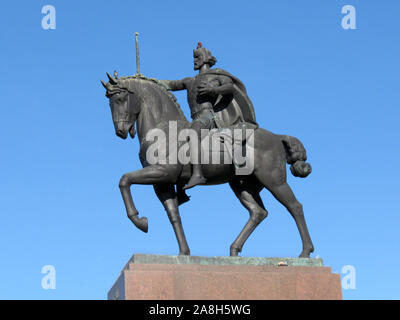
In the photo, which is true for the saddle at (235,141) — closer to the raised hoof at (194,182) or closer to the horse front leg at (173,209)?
the raised hoof at (194,182)

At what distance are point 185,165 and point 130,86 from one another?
1882 mm

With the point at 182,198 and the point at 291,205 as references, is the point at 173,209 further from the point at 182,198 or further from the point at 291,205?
the point at 291,205

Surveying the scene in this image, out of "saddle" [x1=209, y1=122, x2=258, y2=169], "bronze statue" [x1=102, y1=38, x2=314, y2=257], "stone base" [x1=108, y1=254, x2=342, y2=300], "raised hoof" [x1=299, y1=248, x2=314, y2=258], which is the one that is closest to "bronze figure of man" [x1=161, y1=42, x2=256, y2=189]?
"bronze statue" [x1=102, y1=38, x2=314, y2=257]

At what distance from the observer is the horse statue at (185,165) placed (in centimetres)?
1477

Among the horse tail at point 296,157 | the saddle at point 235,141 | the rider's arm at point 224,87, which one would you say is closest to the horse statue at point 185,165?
the horse tail at point 296,157

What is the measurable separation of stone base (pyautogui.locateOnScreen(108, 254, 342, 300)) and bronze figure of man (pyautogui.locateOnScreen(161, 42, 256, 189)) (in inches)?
112

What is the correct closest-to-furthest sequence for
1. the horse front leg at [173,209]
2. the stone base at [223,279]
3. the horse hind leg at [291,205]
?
the stone base at [223,279] < the horse front leg at [173,209] < the horse hind leg at [291,205]

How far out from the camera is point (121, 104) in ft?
49.1

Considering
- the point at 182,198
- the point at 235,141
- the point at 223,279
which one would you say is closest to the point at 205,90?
the point at 235,141

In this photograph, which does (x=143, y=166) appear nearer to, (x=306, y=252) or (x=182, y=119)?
(x=182, y=119)

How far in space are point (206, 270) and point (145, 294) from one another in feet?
4.02

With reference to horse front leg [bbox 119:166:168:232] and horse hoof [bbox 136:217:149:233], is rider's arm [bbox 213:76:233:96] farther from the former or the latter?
horse hoof [bbox 136:217:149:233]

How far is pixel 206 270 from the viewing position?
1354 centimetres
